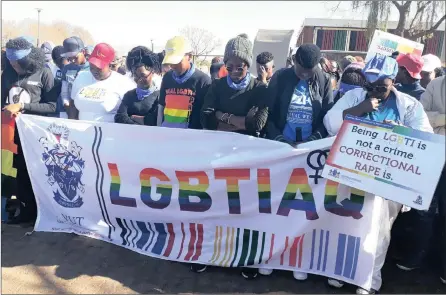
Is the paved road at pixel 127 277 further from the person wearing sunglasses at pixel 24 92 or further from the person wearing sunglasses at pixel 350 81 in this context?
the person wearing sunglasses at pixel 350 81

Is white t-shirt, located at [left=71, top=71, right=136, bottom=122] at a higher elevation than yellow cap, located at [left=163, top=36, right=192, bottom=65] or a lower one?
lower

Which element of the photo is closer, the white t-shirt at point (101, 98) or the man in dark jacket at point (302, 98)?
the man in dark jacket at point (302, 98)

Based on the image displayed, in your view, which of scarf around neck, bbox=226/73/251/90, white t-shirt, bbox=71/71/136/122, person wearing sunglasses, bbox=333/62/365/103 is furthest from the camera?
person wearing sunglasses, bbox=333/62/365/103

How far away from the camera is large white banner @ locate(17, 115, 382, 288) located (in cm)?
342

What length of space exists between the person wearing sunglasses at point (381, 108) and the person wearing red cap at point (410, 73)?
922 millimetres

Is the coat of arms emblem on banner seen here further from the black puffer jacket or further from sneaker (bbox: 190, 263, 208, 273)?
the black puffer jacket

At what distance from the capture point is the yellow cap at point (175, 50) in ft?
13.0

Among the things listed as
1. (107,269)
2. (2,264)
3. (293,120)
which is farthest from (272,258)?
(2,264)

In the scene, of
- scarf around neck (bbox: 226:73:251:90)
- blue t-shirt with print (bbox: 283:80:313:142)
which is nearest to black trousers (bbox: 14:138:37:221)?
scarf around neck (bbox: 226:73:251:90)

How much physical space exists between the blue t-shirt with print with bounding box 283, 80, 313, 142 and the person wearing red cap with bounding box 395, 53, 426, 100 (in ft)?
3.64

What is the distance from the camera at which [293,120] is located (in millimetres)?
3621

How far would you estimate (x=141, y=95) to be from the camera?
4.21 m

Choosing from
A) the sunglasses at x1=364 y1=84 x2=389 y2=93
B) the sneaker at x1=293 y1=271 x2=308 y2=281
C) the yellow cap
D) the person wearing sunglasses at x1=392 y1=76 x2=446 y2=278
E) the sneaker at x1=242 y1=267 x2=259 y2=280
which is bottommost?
the sneaker at x1=242 y1=267 x2=259 y2=280

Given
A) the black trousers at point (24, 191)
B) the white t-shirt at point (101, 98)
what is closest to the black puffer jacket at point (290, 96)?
the white t-shirt at point (101, 98)
